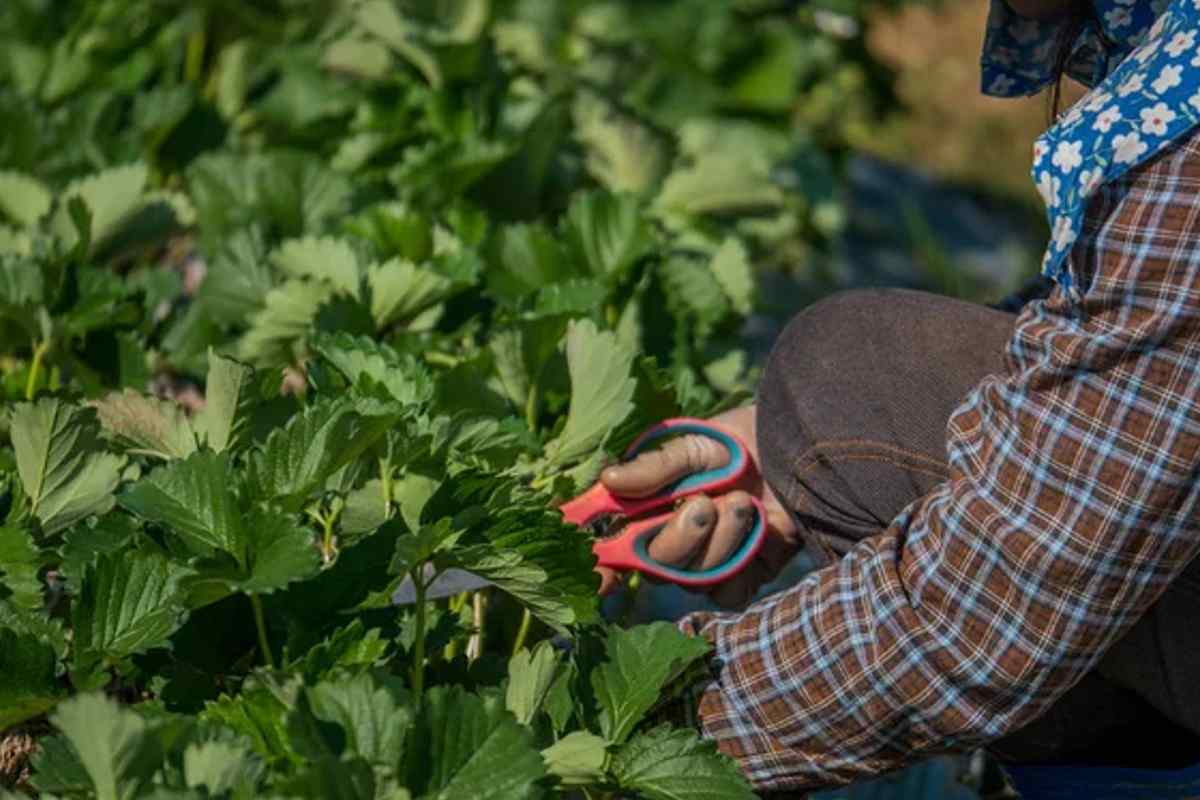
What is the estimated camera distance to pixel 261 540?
127 cm

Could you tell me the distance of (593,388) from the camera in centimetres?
164

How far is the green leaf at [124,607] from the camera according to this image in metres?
1.32

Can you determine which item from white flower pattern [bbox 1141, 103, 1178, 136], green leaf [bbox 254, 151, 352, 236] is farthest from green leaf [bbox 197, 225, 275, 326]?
white flower pattern [bbox 1141, 103, 1178, 136]

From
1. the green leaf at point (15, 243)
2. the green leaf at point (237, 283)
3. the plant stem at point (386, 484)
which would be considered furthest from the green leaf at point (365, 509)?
the green leaf at point (15, 243)

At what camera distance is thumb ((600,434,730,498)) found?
5.42 ft

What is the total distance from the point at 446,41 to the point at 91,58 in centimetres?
52

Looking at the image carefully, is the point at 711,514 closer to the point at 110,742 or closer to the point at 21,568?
the point at 21,568

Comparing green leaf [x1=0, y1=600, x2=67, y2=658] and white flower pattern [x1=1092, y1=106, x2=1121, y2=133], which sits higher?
white flower pattern [x1=1092, y1=106, x2=1121, y2=133]

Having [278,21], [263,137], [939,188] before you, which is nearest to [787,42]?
[278,21]

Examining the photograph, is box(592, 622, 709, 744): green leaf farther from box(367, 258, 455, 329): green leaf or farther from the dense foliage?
box(367, 258, 455, 329): green leaf

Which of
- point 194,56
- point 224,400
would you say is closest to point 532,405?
point 224,400

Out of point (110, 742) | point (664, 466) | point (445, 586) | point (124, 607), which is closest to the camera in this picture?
point (110, 742)

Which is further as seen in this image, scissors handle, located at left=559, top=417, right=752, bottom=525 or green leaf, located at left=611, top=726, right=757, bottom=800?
scissors handle, located at left=559, top=417, right=752, bottom=525

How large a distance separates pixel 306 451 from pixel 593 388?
0.36 metres
